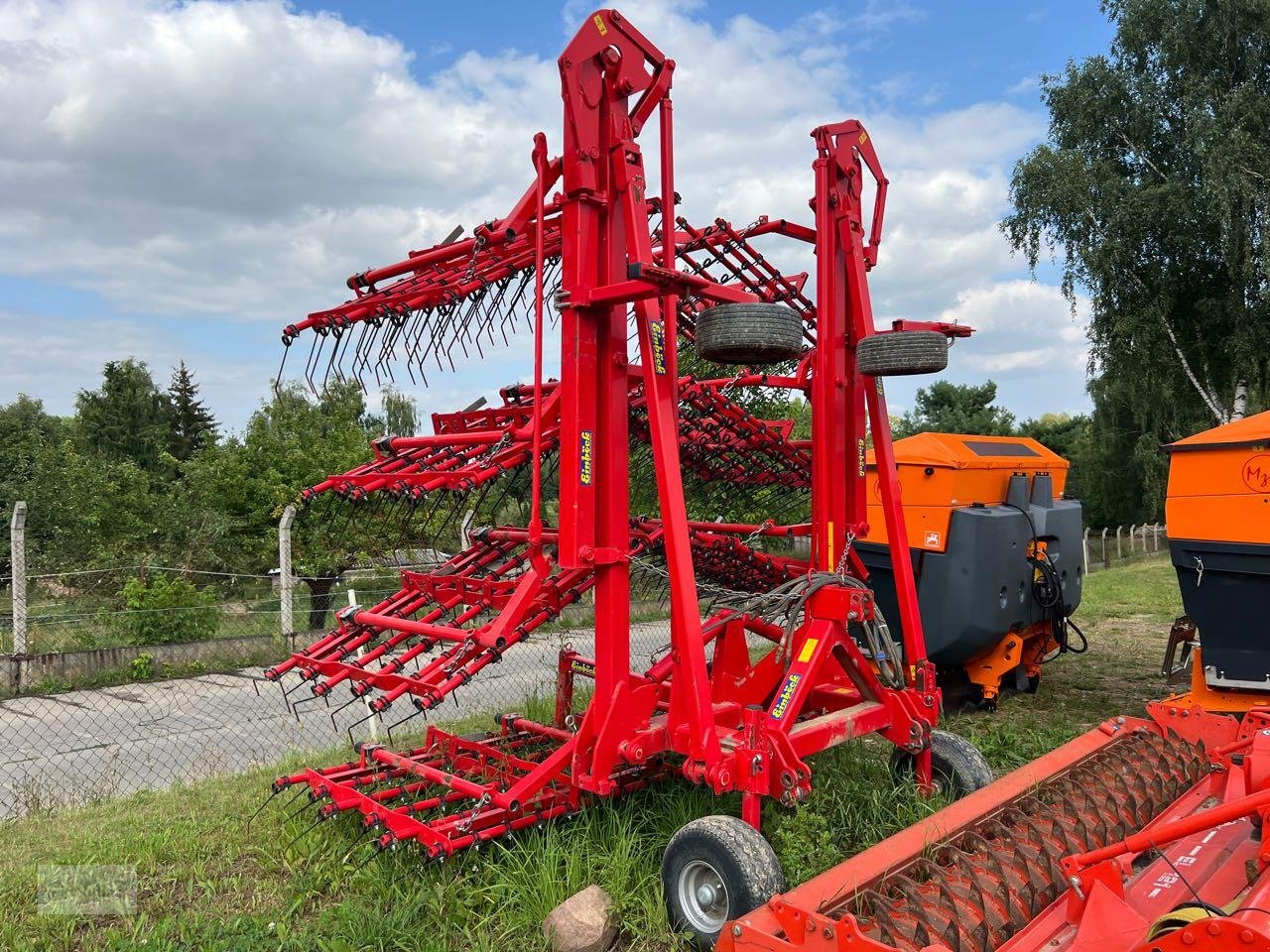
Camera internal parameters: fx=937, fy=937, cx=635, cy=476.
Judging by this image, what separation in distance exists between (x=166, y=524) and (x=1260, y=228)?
66.8 feet

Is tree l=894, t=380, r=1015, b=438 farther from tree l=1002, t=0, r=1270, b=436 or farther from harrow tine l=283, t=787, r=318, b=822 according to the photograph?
harrow tine l=283, t=787, r=318, b=822

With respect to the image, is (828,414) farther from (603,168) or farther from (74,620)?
(74,620)

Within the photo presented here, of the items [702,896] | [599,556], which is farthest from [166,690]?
[702,896]

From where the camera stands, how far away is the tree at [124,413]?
35.6m

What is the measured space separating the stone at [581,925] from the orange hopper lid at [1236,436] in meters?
4.24

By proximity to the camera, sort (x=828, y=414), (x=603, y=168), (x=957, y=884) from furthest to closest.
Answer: (x=828, y=414), (x=603, y=168), (x=957, y=884)

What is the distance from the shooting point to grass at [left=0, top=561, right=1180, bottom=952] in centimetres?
393

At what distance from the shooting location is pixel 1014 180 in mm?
21219

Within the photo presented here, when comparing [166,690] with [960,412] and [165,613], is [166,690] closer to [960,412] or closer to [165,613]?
[165,613]

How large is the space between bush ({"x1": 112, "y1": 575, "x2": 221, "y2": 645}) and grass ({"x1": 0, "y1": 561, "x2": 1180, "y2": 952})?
5.94 meters

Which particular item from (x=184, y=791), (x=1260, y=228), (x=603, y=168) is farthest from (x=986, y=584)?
(x=1260, y=228)

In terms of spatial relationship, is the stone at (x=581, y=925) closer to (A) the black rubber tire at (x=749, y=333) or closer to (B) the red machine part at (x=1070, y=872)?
(B) the red machine part at (x=1070, y=872)

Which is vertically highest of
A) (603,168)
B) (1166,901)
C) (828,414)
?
(603,168)

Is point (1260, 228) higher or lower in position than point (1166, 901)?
higher
